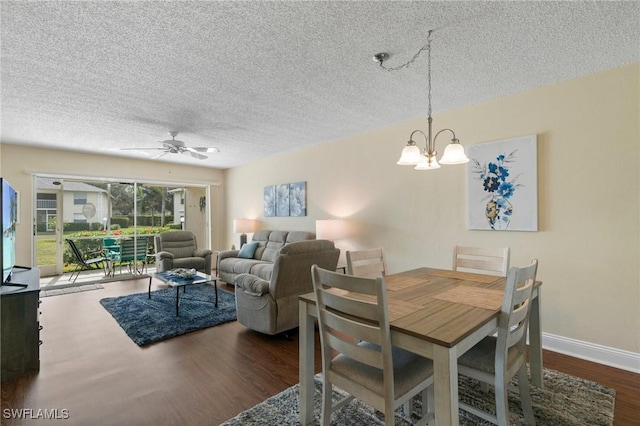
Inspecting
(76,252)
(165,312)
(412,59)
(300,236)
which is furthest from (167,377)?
(76,252)

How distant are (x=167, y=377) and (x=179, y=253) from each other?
151 inches

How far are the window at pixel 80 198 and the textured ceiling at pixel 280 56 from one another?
2569mm

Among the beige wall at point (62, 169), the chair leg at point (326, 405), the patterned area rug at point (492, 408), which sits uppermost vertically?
the beige wall at point (62, 169)

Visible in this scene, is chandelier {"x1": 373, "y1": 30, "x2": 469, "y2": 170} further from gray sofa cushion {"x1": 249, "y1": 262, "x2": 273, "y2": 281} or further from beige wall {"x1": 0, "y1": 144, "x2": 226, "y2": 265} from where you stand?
beige wall {"x1": 0, "y1": 144, "x2": 226, "y2": 265}

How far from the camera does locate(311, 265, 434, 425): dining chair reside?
1297mm

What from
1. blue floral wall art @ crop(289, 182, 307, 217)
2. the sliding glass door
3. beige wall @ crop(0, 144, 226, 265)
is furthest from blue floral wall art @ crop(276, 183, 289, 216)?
the sliding glass door

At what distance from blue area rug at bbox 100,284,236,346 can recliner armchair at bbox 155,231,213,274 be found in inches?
24.3

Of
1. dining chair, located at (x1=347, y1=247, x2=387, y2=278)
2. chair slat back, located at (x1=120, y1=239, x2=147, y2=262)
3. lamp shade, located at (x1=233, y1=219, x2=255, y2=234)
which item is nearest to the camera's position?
dining chair, located at (x1=347, y1=247, x2=387, y2=278)

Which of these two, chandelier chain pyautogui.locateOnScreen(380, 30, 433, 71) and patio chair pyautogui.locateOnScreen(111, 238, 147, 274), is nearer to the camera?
chandelier chain pyautogui.locateOnScreen(380, 30, 433, 71)

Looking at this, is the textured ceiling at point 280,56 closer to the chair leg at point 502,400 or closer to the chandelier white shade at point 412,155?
the chandelier white shade at point 412,155

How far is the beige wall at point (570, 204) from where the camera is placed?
2420mm

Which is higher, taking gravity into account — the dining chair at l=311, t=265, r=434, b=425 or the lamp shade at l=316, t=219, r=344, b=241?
the lamp shade at l=316, t=219, r=344, b=241

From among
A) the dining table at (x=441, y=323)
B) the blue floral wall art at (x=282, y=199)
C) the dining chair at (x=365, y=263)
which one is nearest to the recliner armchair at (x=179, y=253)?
the blue floral wall art at (x=282, y=199)

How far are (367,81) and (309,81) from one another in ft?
1.73
